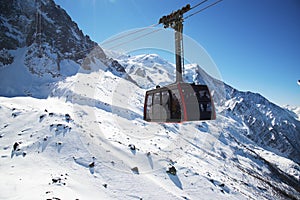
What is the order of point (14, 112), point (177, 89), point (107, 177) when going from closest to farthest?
point (177, 89) → point (107, 177) → point (14, 112)

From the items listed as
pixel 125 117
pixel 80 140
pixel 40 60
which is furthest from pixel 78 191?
pixel 40 60

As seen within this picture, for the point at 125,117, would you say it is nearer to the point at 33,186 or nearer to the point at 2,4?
the point at 33,186

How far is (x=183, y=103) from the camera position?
7.88m

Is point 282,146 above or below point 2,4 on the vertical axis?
below

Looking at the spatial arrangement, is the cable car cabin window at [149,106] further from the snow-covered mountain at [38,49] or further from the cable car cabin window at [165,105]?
the snow-covered mountain at [38,49]

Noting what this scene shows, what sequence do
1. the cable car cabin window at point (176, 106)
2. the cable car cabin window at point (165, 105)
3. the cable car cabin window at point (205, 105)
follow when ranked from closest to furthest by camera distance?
the cable car cabin window at point (176, 106) < the cable car cabin window at point (205, 105) < the cable car cabin window at point (165, 105)

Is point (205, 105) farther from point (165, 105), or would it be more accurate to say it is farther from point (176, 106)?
point (165, 105)

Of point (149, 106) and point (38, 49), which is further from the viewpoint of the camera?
point (38, 49)

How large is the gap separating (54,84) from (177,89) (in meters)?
26.3

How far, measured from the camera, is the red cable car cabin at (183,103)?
318 inches

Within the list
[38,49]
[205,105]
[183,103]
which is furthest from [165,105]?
[38,49]

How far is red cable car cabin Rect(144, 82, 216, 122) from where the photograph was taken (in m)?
8.07

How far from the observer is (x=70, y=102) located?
21.6 meters

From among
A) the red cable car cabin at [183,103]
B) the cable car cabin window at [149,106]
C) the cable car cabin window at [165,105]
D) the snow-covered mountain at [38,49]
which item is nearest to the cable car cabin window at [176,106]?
the red cable car cabin at [183,103]
